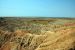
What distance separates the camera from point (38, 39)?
24938mm

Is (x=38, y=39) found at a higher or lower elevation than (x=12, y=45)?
higher

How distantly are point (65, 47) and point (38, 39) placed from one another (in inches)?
307

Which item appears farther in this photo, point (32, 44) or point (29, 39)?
point (29, 39)

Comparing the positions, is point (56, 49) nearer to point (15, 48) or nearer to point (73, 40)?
point (73, 40)

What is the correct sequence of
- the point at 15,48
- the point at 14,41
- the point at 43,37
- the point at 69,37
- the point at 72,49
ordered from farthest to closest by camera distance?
the point at 14,41 < the point at 15,48 < the point at 43,37 < the point at 69,37 < the point at 72,49

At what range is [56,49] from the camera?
1828cm

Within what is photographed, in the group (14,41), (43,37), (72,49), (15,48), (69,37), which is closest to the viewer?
(72,49)

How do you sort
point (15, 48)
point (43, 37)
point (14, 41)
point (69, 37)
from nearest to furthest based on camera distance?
point (69, 37) → point (43, 37) → point (15, 48) → point (14, 41)

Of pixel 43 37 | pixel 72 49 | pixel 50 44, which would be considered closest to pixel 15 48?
pixel 43 37

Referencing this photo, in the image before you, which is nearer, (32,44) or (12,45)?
(32,44)

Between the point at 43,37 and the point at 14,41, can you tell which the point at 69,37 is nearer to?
the point at 43,37

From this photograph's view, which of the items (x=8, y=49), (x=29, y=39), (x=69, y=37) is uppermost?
(x=69, y=37)

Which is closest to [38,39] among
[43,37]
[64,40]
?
[43,37]

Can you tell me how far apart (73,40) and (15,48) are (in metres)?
12.0
